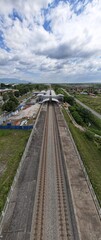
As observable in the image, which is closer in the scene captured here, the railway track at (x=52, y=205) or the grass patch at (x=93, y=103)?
the railway track at (x=52, y=205)

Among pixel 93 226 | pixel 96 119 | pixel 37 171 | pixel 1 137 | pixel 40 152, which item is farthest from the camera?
pixel 96 119

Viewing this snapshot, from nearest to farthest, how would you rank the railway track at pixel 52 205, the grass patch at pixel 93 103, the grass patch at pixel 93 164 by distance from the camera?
the railway track at pixel 52 205 < the grass patch at pixel 93 164 < the grass patch at pixel 93 103

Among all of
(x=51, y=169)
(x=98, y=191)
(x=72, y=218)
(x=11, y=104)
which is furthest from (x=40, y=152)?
(x=11, y=104)

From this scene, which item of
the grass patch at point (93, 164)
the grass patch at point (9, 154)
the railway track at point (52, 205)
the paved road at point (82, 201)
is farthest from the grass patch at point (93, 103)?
the railway track at point (52, 205)

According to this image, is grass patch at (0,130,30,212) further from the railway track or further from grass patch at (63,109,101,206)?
grass patch at (63,109,101,206)

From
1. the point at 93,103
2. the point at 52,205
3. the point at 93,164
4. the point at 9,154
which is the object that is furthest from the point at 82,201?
the point at 93,103

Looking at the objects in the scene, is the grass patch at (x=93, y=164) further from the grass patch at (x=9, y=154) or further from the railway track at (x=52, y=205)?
the grass patch at (x=9, y=154)

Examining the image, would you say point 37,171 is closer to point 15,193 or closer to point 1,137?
point 15,193
